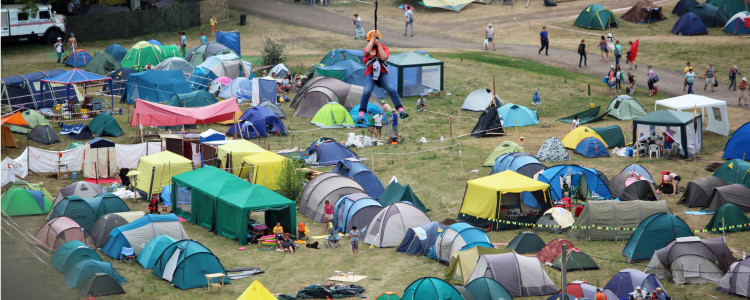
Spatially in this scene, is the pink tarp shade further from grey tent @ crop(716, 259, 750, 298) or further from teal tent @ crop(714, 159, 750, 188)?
grey tent @ crop(716, 259, 750, 298)

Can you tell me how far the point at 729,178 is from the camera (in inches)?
1121

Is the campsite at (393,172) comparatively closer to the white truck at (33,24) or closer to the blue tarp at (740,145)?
the blue tarp at (740,145)

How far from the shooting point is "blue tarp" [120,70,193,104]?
41.5m

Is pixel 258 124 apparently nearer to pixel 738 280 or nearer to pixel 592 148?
pixel 592 148

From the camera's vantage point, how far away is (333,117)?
127 feet

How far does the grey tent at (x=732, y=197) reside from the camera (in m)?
26.5

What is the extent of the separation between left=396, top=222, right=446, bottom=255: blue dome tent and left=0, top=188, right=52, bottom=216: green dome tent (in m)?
11.3

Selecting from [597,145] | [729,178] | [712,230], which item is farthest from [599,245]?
[597,145]

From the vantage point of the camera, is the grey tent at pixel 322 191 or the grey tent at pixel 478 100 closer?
the grey tent at pixel 322 191

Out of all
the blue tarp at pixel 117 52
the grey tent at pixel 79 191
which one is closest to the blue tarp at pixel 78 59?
the blue tarp at pixel 117 52

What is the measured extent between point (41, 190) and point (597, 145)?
66.3 ft

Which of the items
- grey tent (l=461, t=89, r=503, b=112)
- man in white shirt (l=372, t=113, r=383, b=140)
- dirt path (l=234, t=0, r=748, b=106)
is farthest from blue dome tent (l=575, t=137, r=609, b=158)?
dirt path (l=234, t=0, r=748, b=106)

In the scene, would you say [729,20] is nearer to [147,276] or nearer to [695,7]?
[695,7]

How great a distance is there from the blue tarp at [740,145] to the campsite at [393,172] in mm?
87
